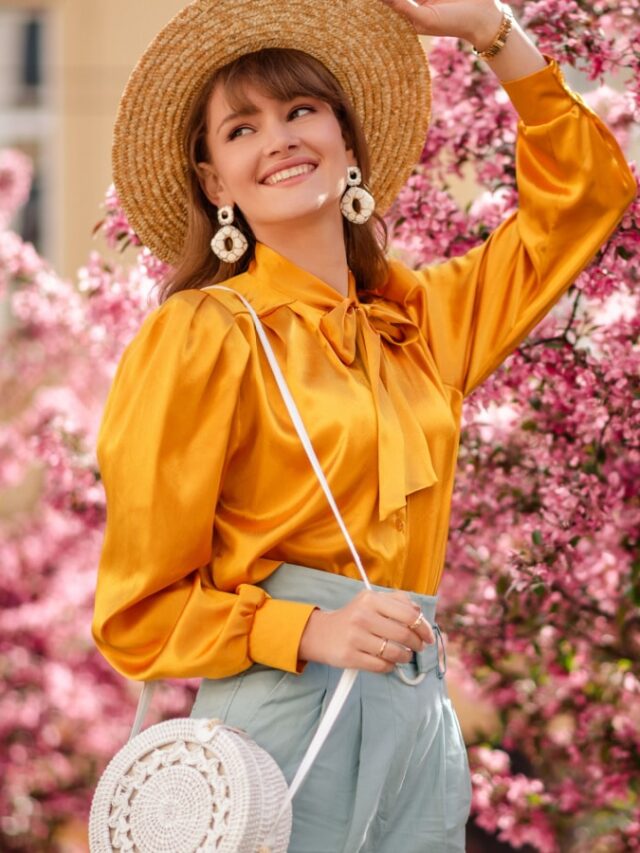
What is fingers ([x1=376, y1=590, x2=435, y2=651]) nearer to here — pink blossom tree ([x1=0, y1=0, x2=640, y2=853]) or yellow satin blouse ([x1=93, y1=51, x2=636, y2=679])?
yellow satin blouse ([x1=93, y1=51, x2=636, y2=679])

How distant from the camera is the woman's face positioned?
2.64m

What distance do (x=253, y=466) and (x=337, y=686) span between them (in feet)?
1.20

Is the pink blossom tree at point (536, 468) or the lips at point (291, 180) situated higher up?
the lips at point (291, 180)

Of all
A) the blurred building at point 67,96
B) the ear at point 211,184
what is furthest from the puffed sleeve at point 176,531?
the blurred building at point 67,96

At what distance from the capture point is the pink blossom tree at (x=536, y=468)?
3.44 metres

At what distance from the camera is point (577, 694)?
4.29m

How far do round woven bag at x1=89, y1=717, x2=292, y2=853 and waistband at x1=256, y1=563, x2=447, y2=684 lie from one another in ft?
0.82

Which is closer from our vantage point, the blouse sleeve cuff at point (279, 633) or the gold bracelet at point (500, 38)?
the blouse sleeve cuff at point (279, 633)

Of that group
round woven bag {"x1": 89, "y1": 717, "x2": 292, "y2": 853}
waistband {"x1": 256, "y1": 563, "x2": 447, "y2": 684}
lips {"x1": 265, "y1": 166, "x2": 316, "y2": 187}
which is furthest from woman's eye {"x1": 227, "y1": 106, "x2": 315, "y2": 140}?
round woven bag {"x1": 89, "y1": 717, "x2": 292, "y2": 853}

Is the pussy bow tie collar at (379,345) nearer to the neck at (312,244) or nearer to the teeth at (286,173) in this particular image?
the neck at (312,244)

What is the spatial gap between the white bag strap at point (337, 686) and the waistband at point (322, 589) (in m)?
0.04

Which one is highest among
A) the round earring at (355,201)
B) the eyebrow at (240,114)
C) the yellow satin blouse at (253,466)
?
the eyebrow at (240,114)

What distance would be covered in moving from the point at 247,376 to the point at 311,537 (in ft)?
0.88

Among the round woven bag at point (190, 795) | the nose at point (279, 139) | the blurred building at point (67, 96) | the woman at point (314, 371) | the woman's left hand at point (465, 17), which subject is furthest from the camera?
the blurred building at point (67, 96)
